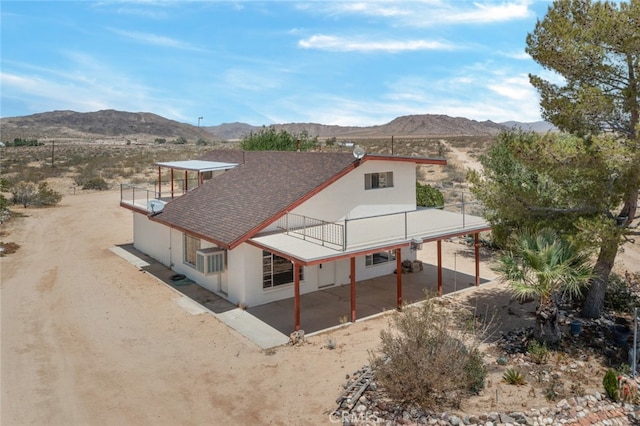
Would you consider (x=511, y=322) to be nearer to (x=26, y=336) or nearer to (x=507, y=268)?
(x=507, y=268)

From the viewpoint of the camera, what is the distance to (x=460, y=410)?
395 inches

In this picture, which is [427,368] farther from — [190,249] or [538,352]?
[190,249]

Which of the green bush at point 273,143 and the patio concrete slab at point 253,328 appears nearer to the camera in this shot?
the patio concrete slab at point 253,328

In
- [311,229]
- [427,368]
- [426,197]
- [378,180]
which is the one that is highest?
[378,180]

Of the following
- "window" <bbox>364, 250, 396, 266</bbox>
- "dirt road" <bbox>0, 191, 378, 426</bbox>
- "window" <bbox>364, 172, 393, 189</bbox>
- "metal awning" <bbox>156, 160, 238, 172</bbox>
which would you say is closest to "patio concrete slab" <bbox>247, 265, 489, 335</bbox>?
"window" <bbox>364, 250, 396, 266</bbox>

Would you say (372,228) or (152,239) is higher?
(372,228)

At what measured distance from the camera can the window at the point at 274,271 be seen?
17109 mm

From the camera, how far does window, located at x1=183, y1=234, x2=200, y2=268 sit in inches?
787

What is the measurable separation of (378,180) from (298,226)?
14.0 ft

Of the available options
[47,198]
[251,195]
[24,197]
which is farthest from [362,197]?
[24,197]

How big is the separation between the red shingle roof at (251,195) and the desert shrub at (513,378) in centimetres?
839

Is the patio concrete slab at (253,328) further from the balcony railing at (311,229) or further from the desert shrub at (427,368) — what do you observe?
the desert shrub at (427,368)

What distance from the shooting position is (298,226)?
1772cm

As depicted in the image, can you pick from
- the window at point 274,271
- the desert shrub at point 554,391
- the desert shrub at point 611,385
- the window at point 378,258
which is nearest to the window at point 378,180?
the window at point 378,258
